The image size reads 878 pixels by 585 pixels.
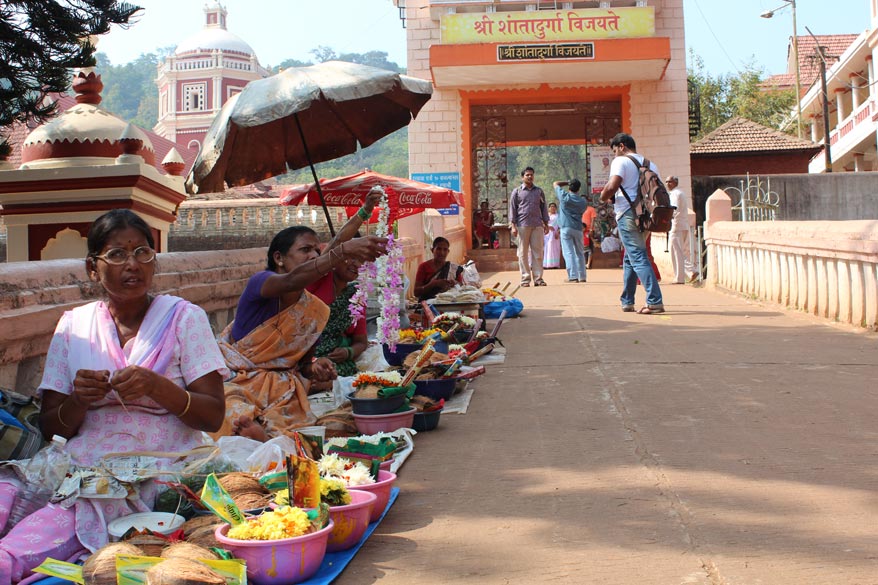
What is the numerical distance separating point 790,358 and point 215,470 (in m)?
5.14

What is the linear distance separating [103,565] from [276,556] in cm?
51

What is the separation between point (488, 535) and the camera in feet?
11.0

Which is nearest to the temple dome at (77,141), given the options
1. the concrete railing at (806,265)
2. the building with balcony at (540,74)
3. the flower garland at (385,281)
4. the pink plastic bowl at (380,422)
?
the flower garland at (385,281)

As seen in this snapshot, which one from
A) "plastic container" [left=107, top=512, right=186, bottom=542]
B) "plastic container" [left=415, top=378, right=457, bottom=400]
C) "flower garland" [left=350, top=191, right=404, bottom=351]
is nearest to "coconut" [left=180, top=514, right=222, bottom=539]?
"plastic container" [left=107, top=512, right=186, bottom=542]

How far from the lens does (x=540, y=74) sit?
2022 cm

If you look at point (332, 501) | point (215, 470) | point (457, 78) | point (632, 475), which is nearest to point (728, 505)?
point (632, 475)

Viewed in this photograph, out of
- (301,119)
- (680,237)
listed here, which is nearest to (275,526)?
(301,119)

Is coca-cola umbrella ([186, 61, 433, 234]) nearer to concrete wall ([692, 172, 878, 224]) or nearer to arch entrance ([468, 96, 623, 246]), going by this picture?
arch entrance ([468, 96, 623, 246])

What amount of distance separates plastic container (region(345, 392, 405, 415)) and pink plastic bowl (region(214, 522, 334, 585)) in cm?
192

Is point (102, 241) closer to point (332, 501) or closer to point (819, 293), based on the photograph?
point (332, 501)

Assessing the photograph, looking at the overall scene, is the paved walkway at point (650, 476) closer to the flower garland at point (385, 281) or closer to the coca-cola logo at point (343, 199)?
the flower garland at point (385, 281)

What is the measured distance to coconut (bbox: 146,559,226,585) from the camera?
8.27ft

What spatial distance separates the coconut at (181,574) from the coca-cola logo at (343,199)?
6877mm

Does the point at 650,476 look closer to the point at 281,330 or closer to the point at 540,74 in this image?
the point at 281,330
